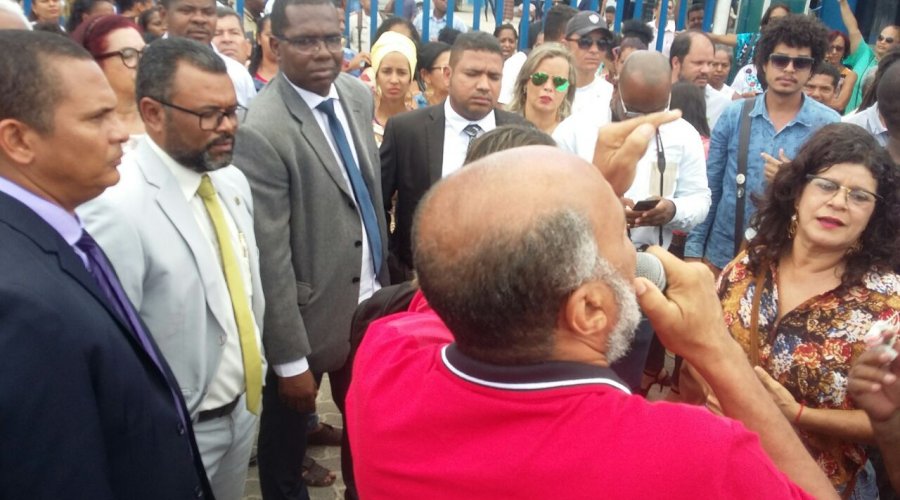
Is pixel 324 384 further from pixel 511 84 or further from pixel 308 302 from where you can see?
pixel 511 84

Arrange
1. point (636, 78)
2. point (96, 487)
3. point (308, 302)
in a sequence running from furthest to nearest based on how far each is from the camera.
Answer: point (636, 78), point (308, 302), point (96, 487)

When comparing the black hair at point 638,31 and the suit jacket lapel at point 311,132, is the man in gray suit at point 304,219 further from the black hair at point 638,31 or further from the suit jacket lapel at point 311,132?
the black hair at point 638,31

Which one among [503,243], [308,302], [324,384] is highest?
[503,243]

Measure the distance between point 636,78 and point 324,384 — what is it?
8.92 ft

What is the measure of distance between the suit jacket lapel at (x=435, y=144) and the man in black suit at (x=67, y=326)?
1980 mm

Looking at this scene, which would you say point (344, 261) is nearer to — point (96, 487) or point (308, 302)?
point (308, 302)

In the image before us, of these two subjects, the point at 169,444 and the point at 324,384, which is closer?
the point at 169,444

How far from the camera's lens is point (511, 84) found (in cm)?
659

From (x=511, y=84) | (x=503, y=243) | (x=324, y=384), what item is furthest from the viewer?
(x=511, y=84)

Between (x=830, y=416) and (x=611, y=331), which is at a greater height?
(x=611, y=331)

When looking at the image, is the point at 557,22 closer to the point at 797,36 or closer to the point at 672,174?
the point at 797,36

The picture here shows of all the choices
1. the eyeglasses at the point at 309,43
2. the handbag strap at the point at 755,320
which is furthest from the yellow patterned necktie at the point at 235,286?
Result: the handbag strap at the point at 755,320

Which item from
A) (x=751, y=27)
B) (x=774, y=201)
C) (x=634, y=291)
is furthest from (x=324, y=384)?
(x=751, y=27)

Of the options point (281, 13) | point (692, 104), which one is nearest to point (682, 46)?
point (692, 104)
